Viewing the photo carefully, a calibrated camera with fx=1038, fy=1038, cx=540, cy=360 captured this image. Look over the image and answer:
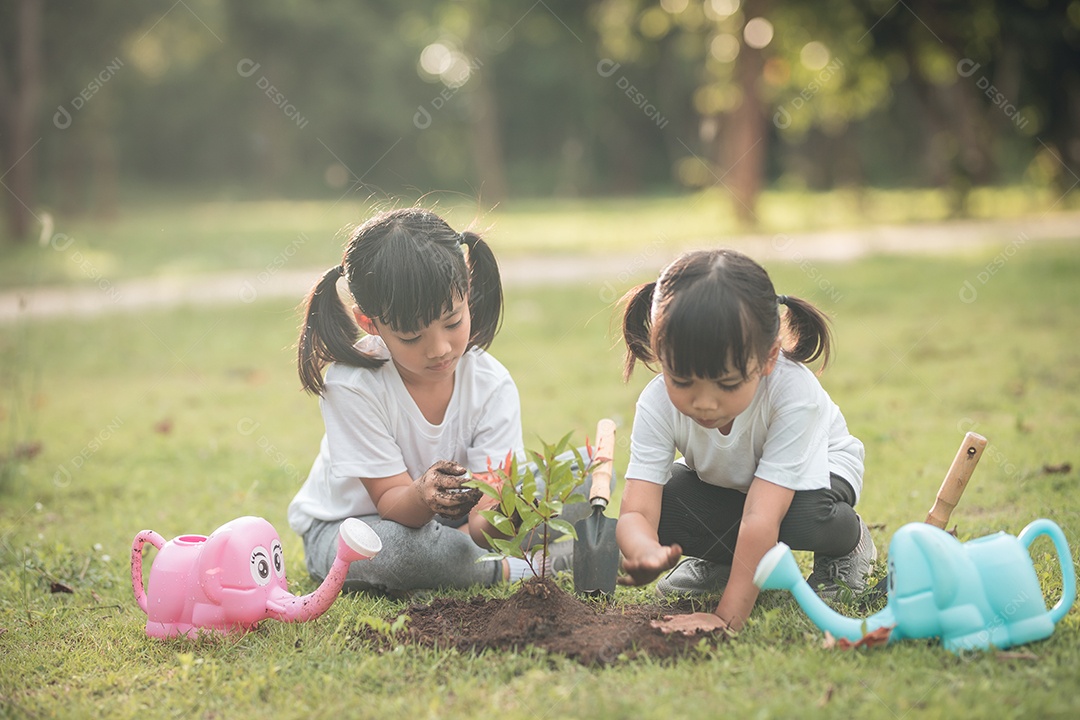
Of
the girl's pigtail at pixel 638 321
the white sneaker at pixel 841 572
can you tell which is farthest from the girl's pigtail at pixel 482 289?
the white sneaker at pixel 841 572

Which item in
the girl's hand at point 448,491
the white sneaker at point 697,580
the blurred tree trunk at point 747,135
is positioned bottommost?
the white sneaker at point 697,580

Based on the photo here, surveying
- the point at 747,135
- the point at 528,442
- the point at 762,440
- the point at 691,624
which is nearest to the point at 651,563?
the point at 691,624

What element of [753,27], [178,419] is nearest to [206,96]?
[753,27]

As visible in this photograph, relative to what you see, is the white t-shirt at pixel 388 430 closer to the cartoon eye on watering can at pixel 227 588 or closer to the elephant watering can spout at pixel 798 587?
the cartoon eye on watering can at pixel 227 588

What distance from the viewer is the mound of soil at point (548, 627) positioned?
2584 millimetres

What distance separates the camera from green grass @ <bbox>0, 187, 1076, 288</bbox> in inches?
517

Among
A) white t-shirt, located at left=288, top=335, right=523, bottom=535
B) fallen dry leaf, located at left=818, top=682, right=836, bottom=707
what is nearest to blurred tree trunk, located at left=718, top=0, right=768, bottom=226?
white t-shirt, located at left=288, top=335, right=523, bottom=535

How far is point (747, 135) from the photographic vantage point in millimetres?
14008

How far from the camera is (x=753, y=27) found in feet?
44.7

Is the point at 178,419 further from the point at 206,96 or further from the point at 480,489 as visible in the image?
the point at 206,96

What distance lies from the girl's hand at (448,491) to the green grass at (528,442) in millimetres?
400

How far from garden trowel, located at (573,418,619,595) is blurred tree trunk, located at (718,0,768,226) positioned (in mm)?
11647

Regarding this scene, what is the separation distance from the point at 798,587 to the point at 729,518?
58 centimetres

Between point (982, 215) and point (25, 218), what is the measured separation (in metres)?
14.1
